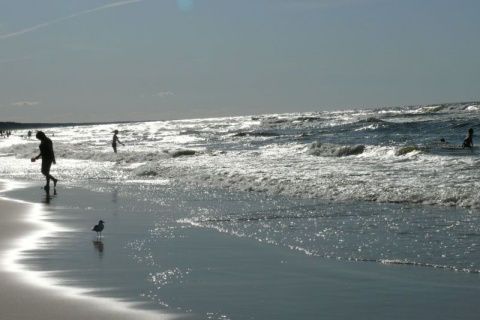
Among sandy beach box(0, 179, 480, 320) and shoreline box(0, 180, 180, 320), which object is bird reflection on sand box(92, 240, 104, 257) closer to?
sandy beach box(0, 179, 480, 320)

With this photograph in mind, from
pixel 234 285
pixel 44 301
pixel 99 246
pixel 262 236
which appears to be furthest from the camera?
pixel 262 236

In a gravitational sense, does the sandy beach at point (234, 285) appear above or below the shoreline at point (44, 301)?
below

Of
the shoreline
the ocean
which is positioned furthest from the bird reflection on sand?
the shoreline

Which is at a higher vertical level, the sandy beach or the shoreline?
the shoreline

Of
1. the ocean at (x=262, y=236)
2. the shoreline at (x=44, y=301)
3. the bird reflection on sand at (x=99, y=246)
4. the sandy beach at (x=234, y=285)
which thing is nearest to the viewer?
the shoreline at (x=44, y=301)

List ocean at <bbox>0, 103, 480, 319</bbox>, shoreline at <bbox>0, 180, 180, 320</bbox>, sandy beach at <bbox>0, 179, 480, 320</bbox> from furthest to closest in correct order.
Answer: ocean at <bbox>0, 103, 480, 319</bbox> < sandy beach at <bbox>0, 179, 480, 320</bbox> < shoreline at <bbox>0, 180, 180, 320</bbox>

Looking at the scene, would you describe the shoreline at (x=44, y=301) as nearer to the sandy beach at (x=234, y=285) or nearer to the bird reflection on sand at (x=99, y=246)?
the sandy beach at (x=234, y=285)

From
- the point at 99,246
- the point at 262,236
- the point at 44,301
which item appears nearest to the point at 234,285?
the point at 44,301

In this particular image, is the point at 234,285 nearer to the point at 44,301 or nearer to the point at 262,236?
the point at 44,301

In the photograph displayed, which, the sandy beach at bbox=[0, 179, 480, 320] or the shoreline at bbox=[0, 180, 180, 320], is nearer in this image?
the shoreline at bbox=[0, 180, 180, 320]

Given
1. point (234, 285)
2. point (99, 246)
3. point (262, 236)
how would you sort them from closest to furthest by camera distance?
point (234, 285)
point (99, 246)
point (262, 236)

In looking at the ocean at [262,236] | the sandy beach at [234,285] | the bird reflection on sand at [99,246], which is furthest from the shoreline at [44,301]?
the bird reflection on sand at [99,246]

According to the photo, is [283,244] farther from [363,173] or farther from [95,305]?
[363,173]

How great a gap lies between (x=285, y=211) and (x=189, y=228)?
286cm
